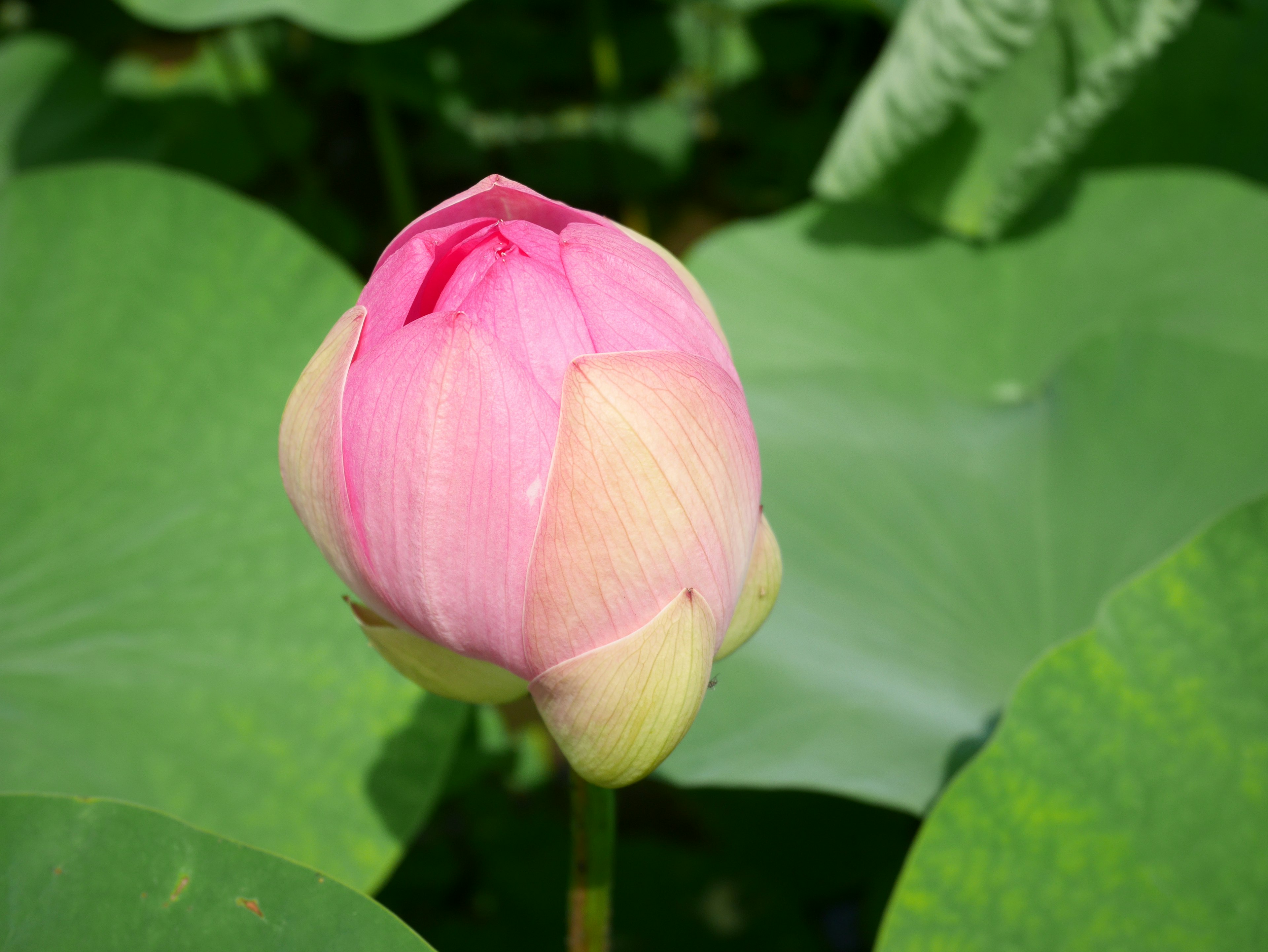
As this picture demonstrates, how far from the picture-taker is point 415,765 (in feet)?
2.37

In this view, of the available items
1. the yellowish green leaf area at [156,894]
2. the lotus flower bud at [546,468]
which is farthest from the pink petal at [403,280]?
the yellowish green leaf area at [156,894]

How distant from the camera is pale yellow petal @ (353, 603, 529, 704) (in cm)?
40

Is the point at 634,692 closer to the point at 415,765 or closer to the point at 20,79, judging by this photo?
the point at 415,765

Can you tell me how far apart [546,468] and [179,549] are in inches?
22.4

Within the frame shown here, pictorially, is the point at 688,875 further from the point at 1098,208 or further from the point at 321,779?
the point at 1098,208

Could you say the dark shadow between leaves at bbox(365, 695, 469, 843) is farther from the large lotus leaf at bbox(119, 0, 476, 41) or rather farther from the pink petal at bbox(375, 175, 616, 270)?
the large lotus leaf at bbox(119, 0, 476, 41)

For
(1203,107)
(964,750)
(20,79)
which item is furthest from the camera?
(20,79)

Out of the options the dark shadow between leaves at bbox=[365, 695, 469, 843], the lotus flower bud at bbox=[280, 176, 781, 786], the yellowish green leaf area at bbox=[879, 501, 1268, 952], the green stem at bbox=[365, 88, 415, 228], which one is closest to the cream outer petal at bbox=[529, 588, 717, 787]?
the lotus flower bud at bbox=[280, 176, 781, 786]

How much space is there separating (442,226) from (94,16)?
6.70 ft

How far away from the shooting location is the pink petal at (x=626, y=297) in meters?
0.37

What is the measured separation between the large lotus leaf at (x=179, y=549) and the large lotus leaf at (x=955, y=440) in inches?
10.0

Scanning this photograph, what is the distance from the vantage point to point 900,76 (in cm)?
98

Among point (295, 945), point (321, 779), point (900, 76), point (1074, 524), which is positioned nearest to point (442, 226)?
point (295, 945)

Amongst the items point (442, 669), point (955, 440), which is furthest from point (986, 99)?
point (442, 669)
